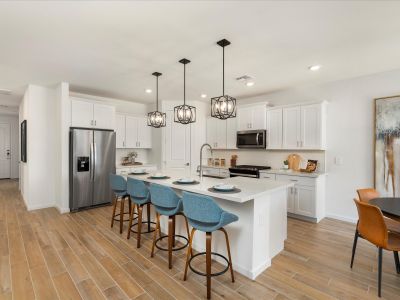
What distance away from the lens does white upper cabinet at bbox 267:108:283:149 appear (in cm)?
466

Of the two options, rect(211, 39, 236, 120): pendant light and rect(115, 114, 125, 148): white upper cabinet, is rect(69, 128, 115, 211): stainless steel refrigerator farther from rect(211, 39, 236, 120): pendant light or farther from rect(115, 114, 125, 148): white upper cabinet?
rect(211, 39, 236, 120): pendant light

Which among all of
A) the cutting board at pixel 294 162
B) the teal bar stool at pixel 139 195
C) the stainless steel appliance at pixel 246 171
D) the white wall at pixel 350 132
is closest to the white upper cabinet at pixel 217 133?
the stainless steel appliance at pixel 246 171

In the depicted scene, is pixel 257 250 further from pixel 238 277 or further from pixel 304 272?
pixel 304 272

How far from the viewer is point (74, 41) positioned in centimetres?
265

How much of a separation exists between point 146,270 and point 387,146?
163 inches

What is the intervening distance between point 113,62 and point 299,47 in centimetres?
263

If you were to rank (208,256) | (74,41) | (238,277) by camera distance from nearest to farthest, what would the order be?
(208,256) → (238,277) → (74,41)

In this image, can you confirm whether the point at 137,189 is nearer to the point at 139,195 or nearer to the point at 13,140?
the point at 139,195

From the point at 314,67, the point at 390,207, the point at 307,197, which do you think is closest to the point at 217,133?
the point at 307,197

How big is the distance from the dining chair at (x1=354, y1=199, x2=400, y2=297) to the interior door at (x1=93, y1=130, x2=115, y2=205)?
460cm

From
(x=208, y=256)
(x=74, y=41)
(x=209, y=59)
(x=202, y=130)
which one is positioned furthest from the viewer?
(x=202, y=130)

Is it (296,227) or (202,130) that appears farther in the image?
(202,130)

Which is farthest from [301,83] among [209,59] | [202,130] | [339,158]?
[202,130]

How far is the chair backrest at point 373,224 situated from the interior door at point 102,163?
181 inches
